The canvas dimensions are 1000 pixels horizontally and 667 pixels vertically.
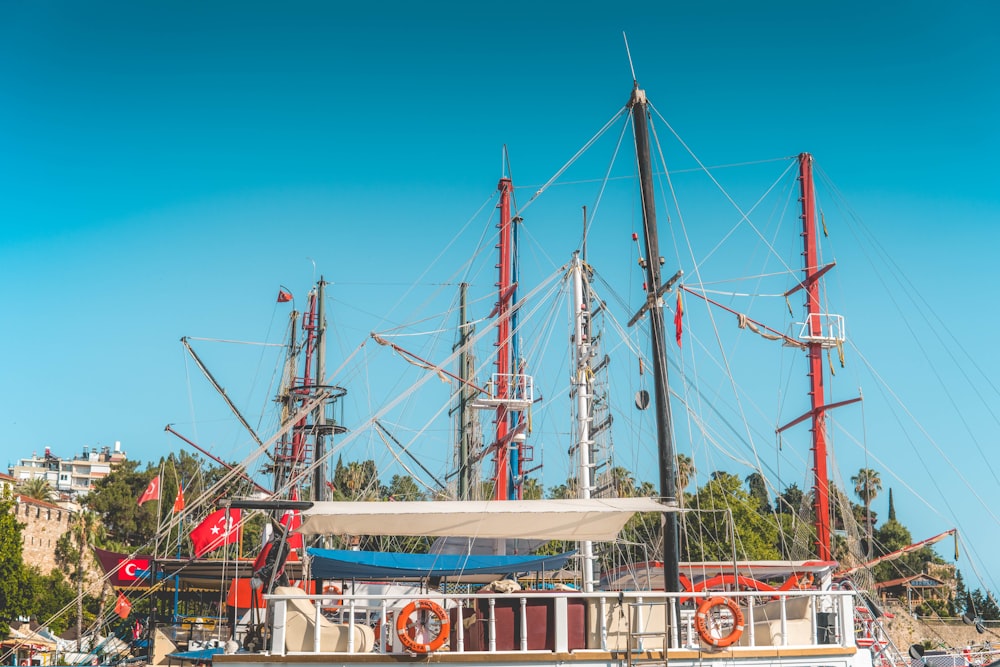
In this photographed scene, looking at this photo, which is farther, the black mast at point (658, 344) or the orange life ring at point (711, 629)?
the black mast at point (658, 344)

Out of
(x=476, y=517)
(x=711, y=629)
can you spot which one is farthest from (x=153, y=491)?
(x=711, y=629)

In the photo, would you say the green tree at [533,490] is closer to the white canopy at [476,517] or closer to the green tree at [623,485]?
the green tree at [623,485]

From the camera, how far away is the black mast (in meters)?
18.6

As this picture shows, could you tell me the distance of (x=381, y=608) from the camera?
16281 millimetres

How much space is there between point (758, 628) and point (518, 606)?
4.42 m

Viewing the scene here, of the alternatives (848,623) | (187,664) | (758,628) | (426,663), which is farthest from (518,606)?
(187,664)

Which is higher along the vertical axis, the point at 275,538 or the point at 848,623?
the point at 275,538

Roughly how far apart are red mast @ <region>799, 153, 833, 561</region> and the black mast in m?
19.5

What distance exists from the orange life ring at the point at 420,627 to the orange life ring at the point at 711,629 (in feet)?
13.1

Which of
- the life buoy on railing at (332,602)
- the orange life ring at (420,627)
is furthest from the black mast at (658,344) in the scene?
the life buoy on railing at (332,602)

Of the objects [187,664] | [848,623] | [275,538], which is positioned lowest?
[187,664]

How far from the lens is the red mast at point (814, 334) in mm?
38688

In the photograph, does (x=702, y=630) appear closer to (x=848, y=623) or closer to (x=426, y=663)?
(x=848, y=623)

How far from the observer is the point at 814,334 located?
131ft
